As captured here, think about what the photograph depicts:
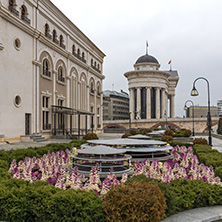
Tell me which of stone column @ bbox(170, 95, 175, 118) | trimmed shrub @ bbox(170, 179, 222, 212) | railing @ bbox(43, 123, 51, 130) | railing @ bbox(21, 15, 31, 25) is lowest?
trimmed shrub @ bbox(170, 179, 222, 212)

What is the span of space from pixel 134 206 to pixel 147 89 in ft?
271

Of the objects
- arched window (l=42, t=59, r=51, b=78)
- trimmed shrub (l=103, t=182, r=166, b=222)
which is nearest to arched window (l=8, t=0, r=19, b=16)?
arched window (l=42, t=59, r=51, b=78)

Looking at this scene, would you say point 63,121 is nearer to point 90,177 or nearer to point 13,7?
point 13,7

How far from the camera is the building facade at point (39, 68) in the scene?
23.1 m

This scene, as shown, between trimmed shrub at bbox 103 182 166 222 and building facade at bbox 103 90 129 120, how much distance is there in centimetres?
10960

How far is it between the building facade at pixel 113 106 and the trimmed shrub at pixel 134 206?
360ft

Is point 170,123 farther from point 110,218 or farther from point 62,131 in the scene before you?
point 110,218

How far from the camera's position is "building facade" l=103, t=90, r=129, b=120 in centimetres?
11562

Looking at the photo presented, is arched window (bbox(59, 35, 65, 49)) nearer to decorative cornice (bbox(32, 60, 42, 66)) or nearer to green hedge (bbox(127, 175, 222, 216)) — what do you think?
decorative cornice (bbox(32, 60, 42, 66))

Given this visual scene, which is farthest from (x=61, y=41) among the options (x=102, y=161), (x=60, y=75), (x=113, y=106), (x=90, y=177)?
(x=113, y=106)

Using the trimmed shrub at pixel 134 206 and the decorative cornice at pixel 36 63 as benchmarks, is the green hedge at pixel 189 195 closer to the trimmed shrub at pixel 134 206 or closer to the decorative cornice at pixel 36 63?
the trimmed shrub at pixel 134 206

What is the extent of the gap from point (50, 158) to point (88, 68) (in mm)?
34943

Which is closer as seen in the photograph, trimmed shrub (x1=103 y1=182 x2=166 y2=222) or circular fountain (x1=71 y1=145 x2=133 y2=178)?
trimmed shrub (x1=103 y1=182 x2=166 y2=222)

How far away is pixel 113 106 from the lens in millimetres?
118625
